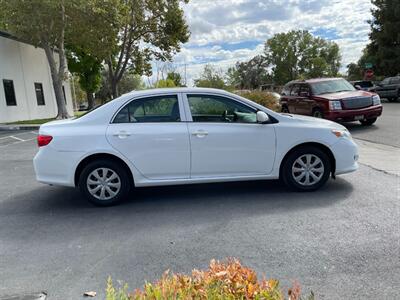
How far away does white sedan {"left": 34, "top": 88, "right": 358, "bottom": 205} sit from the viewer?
4.93m

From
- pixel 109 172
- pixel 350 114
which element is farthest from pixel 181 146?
pixel 350 114

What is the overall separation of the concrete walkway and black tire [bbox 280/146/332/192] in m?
1.77

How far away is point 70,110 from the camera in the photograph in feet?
101

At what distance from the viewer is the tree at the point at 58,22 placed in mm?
17859

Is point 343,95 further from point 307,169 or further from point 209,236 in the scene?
point 209,236

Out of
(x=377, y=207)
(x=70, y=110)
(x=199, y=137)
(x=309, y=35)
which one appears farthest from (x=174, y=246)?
(x=309, y=35)

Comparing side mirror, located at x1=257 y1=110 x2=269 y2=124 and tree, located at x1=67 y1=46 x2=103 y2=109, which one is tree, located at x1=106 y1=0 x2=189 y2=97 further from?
side mirror, located at x1=257 y1=110 x2=269 y2=124

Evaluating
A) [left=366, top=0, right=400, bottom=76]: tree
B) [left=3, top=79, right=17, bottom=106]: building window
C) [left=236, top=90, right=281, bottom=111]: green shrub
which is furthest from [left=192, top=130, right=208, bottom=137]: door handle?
[left=366, top=0, right=400, bottom=76]: tree

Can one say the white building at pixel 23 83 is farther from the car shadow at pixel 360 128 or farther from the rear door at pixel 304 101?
the car shadow at pixel 360 128

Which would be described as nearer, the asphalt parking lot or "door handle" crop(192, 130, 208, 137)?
the asphalt parking lot

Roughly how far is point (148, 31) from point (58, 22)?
31.1 ft

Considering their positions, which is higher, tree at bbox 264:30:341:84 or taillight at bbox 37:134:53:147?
tree at bbox 264:30:341:84

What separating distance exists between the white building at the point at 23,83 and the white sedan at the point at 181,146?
18.7 meters

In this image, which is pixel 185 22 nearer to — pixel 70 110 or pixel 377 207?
pixel 70 110
